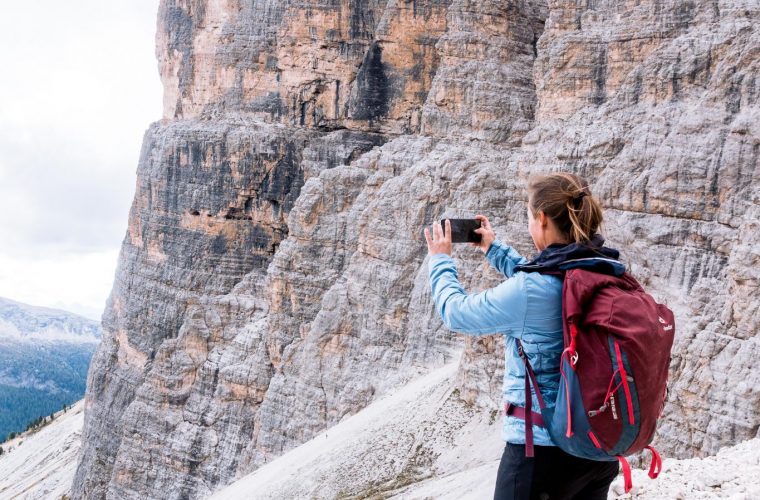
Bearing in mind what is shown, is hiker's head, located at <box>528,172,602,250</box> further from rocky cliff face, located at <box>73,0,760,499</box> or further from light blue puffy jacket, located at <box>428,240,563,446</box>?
rocky cliff face, located at <box>73,0,760,499</box>

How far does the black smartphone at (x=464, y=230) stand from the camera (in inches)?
174

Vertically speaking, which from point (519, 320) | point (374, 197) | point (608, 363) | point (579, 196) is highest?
point (579, 196)

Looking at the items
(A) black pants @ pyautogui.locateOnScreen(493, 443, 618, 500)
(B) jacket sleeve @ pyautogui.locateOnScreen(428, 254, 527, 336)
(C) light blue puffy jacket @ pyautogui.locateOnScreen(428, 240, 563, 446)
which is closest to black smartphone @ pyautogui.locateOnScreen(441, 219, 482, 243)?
(C) light blue puffy jacket @ pyautogui.locateOnScreen(428, 240, 563, 446)

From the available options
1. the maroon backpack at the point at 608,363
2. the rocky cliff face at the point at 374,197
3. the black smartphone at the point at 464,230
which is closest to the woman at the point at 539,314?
the maroon backpack at the point at 608,363

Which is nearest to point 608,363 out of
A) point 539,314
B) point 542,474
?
point 539,314

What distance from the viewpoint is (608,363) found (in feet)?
11.3

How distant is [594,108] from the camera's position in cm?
2233

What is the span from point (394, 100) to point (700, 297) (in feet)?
91.6

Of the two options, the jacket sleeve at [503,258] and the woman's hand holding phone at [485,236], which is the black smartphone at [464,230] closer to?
the woman's hand holding phone at [485,236]

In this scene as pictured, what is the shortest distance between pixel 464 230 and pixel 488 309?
103cm

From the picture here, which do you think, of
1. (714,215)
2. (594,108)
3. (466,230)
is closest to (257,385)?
(594,108)

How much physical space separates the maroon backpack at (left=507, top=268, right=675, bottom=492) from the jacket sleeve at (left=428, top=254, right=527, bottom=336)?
0.23 m

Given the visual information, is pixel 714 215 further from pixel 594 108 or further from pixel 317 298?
pixel 317 298

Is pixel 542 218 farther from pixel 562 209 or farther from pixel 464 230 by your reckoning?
pixel 464 230
